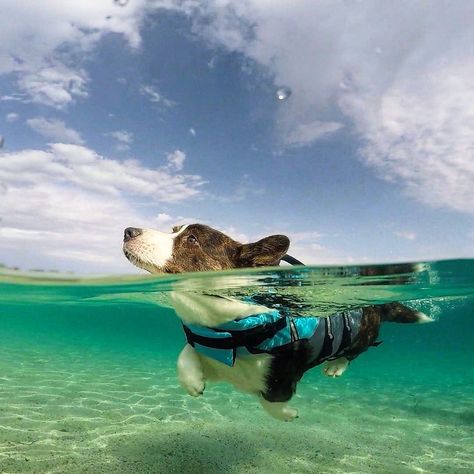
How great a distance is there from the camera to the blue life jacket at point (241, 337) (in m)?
4.25

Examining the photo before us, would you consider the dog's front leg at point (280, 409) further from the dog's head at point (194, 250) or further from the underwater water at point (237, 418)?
the dog's head at point (194, 250)

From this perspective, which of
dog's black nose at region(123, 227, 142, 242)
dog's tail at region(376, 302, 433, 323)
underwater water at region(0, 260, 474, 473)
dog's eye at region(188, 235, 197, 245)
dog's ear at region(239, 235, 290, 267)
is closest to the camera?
dog's black nose at region(123, 227, 142, 242)

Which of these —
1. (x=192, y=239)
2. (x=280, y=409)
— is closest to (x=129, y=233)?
(x=192, y=239)

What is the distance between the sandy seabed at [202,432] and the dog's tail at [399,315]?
200 centimetres

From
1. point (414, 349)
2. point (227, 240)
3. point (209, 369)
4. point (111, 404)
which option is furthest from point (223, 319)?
point (414, 349)

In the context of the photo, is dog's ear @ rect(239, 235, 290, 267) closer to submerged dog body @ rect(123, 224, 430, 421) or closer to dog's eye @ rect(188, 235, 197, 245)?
submerged dog body @ rect(123, 224, 430, 421)

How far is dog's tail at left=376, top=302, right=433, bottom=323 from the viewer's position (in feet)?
21.9

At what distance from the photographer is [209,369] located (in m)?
4.57

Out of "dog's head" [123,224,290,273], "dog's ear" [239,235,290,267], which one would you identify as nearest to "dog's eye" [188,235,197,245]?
"dog's head" [123,224,290,273]

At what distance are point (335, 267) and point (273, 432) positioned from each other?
9.85ft

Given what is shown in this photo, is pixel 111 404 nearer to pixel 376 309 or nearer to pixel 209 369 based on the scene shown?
pixel 209 369

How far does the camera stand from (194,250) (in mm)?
4973

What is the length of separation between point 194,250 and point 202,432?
329 centimetres

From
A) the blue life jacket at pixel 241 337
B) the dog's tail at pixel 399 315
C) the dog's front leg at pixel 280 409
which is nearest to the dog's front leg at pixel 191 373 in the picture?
the blue life jacket at pixel 241 337
